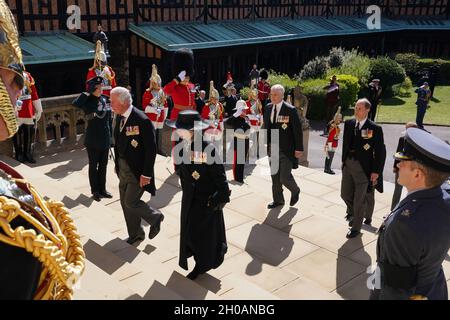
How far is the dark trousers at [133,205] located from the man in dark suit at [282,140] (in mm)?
2523

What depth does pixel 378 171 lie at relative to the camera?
6930 mm

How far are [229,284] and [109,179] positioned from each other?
14.1ft

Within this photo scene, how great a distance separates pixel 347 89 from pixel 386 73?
4141mm

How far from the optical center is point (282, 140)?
7.86 meters

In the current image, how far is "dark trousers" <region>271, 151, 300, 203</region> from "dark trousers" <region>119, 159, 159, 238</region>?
2578 mm

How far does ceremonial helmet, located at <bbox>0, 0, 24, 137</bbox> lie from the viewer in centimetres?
184

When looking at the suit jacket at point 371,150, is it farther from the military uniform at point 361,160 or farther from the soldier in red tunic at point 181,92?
the soldier in red tunic at point 181,92

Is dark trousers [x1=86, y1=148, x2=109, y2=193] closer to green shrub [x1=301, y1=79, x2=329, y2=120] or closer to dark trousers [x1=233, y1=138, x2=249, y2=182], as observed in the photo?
dark trousers [x1=233, y1=138, x2=249, y2=182]

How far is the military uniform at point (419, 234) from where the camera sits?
121 inches

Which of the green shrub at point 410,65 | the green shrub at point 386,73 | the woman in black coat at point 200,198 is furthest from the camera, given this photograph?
the green shrub at point 410,65

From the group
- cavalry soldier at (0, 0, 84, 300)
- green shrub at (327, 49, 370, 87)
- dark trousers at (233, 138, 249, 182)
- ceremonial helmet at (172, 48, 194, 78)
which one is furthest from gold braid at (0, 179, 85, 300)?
green shrub at (327, 49, 370, 87)

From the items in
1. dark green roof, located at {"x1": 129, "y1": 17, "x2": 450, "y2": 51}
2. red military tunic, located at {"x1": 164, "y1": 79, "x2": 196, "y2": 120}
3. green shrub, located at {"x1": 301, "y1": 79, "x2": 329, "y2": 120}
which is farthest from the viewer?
green shrub, located at {"x1": 301, "y1": 79, "x2": 329, "y2": 120}

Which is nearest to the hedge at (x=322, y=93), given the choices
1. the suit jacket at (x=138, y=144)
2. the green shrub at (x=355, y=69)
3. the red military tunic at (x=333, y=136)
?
the green shrub at (x=355, y=69)

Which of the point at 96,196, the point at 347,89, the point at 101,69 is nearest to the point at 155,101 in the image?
the point at 101,69
